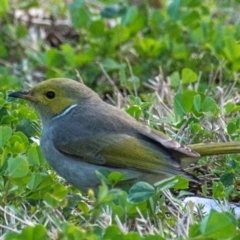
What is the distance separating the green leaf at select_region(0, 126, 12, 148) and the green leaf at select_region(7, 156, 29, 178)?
559 mm

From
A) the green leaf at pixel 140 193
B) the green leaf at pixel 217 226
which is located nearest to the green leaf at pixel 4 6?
the green leaf at pixel 140 193

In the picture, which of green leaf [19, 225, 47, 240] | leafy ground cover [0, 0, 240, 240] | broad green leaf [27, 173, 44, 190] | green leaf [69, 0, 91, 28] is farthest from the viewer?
green leaf [69, 0, 91, 28]

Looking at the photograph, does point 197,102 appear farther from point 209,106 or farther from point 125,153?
point 125,153

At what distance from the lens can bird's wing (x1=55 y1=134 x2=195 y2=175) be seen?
15.6 ft

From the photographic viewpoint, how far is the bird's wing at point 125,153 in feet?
15.6

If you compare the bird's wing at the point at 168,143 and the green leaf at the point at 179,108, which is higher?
the bird's wing at the point at 168,143

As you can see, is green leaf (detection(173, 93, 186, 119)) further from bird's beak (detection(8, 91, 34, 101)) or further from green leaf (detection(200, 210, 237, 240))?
green leaf (detection(200, 210, 237, 240))

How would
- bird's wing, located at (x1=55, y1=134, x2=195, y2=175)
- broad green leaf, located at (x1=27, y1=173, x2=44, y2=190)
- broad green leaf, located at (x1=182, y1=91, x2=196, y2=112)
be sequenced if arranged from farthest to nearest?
broad green leaf, located at (x1=182, y1=91, x2=196, y2=112)
bird's wing, located at (x1=55, y1=134, x2=195, y2=175)
broad green leaf, located at (x1=27, y1=173, x2=44, y2=190)

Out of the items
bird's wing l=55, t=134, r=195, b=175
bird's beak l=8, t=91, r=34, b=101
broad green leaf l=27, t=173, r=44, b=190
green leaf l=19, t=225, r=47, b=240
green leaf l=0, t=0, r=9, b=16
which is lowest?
green leaf l=0, t=0, r=9, b=16

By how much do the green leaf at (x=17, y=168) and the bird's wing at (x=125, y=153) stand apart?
581 millimetres

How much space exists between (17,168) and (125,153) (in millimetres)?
750

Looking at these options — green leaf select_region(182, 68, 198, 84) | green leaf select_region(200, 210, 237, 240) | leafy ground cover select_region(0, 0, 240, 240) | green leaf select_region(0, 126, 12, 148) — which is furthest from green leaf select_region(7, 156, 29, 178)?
green leaf select_region(182, 68, 198, 84)

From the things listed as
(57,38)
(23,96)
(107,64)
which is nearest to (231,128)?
(23,96)

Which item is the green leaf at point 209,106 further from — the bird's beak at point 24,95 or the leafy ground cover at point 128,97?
the bird's beak at point 24,95
